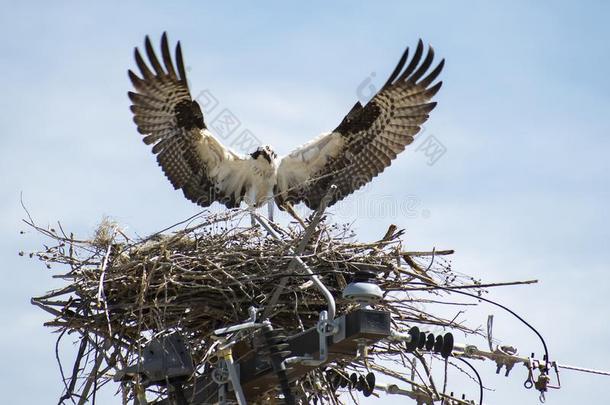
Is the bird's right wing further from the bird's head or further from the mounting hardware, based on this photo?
the mounting hardware

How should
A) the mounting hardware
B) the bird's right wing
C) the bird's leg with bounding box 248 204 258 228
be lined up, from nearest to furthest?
the mounting hardware < the bird's leg with bounding box 248 204 258 228 < the bird's right wing

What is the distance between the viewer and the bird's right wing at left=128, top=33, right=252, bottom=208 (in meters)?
9.98

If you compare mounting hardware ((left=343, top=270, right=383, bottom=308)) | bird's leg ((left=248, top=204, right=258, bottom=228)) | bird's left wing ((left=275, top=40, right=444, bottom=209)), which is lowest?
mounting hardware ((left=343, top=270, right=383, bottom=308))

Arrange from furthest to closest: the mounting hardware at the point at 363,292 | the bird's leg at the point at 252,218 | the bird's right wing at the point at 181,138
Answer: the bird's right wing at the point at 181,138 < the bird's leg at the point at 252,218 < the mounting hardware at the point at 363,292

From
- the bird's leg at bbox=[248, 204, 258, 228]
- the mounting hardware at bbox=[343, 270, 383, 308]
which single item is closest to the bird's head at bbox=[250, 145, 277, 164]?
the bird's leg at bbox=[248, 204, 258, 228]

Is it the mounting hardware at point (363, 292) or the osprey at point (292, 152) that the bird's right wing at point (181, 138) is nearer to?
the osprey at point (292, 152)

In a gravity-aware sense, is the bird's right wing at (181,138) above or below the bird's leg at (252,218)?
above

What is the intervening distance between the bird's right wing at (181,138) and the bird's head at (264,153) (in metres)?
0.10

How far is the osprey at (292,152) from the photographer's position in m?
10.2

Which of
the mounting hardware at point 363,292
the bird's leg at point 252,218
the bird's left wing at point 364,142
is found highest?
the bird's left wing at point 364,142

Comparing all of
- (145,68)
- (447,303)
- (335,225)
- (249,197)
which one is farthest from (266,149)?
(447,303)

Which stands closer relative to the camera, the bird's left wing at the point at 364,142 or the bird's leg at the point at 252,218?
the bird's leg at the point at 252,218

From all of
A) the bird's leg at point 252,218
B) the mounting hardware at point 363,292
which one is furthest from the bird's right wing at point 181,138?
the mounting hardware at point 363,292

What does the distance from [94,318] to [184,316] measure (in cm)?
55
